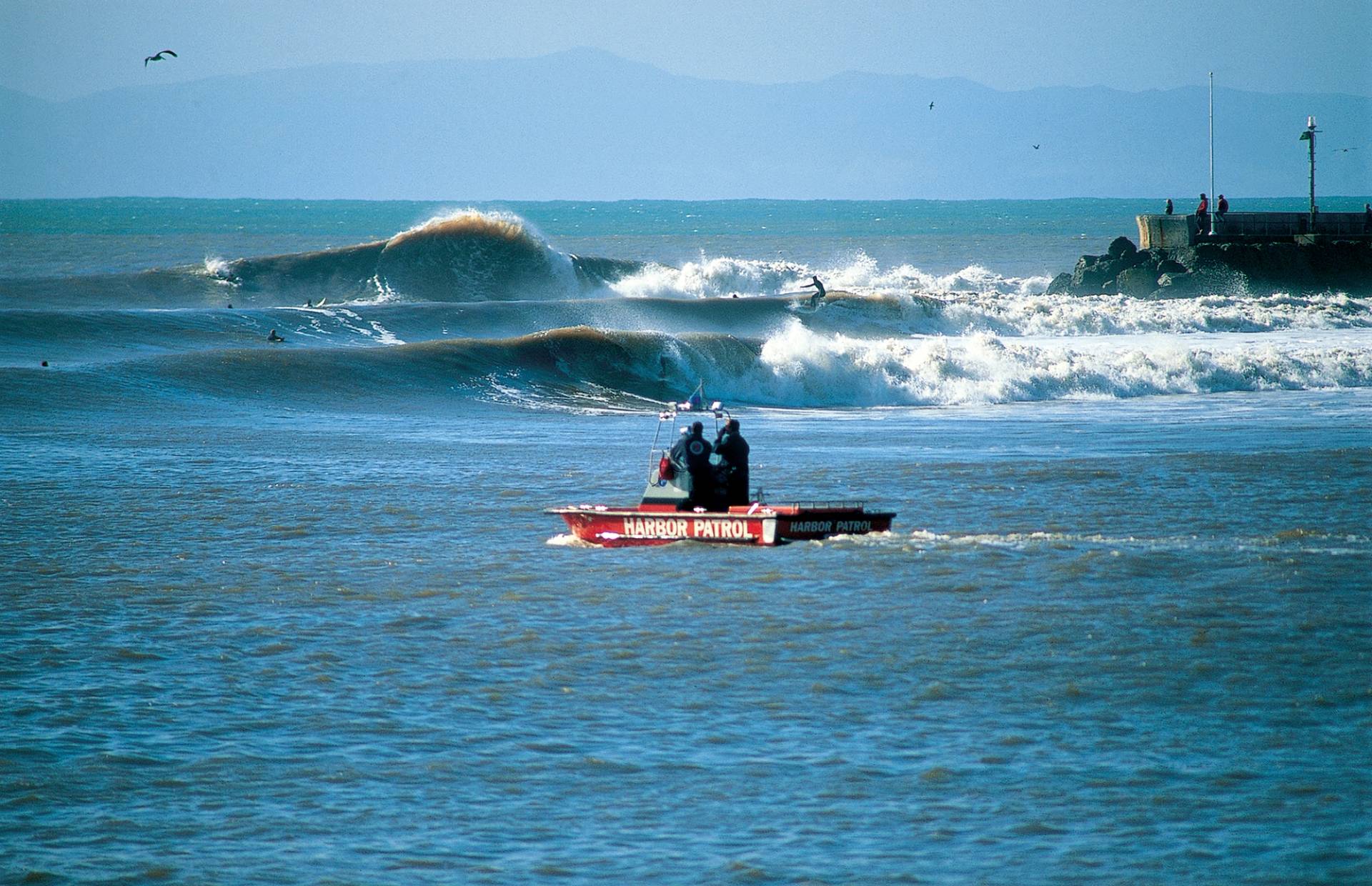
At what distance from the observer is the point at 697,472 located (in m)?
13.9

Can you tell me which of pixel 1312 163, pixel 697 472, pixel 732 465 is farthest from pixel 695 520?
pixel 1312 163

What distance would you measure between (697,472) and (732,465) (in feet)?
1.12

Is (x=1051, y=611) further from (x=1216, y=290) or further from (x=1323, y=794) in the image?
(x=1216, y=290)

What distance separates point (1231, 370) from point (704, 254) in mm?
58913

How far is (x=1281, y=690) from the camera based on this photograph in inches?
350

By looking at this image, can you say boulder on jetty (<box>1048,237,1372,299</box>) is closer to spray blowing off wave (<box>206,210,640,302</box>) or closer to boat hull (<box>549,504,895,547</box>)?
spray blowing off wave (<box>206,210,640,302</box>)

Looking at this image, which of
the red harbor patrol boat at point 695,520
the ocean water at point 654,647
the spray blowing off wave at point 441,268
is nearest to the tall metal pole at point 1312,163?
the spray blowing off wave at point 441,268

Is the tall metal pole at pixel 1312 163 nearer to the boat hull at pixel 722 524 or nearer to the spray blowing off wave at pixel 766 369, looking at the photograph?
the spray blowing off wave at pixel 766 369

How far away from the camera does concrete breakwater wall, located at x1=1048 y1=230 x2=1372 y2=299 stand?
49844 millimetres

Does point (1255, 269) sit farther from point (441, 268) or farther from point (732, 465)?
point (732, 465)

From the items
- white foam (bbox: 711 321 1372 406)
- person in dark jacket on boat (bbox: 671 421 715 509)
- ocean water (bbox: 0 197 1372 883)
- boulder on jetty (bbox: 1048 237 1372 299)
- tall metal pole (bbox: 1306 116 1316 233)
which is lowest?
ocean water (bbox: 0 197 1372 883)

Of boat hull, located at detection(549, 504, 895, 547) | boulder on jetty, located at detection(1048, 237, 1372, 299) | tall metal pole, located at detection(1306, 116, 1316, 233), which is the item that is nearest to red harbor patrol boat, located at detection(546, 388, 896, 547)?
boat hull, located at detection(549, 504, 895, 547)

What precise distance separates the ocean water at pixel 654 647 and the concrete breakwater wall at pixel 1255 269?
23.6m

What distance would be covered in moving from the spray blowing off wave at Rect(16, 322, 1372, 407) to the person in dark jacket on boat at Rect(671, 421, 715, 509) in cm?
1396
